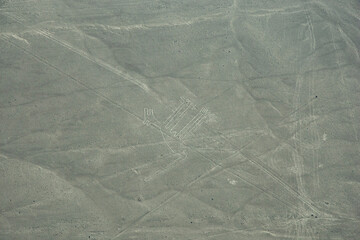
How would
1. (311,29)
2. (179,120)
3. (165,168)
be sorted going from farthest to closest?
(311,29) → (179,120) → (165,168)

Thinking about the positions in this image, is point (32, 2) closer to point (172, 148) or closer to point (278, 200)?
point (172, 148)

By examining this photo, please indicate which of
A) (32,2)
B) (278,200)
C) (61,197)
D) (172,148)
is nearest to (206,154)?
(172,148)

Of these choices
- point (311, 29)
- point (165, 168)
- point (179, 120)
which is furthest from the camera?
point (311, 29)

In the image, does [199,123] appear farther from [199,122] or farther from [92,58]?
[92,58]

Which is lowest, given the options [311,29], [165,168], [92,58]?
[165,168]

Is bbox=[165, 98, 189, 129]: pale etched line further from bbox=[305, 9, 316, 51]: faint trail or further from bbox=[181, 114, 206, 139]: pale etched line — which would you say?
bbox=[305, 9, 316, 51]: faint trail

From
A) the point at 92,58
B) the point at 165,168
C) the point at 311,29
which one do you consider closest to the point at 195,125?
the point at 165,168

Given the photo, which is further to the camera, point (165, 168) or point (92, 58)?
point (92, 58)

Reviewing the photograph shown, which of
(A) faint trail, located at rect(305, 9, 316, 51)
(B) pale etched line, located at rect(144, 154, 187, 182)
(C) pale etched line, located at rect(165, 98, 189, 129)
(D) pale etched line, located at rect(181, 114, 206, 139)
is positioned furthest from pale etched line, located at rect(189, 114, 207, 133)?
(A) faint trail, located at rect(305, 9, 316, 51)

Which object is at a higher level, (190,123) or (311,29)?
(311,29)
